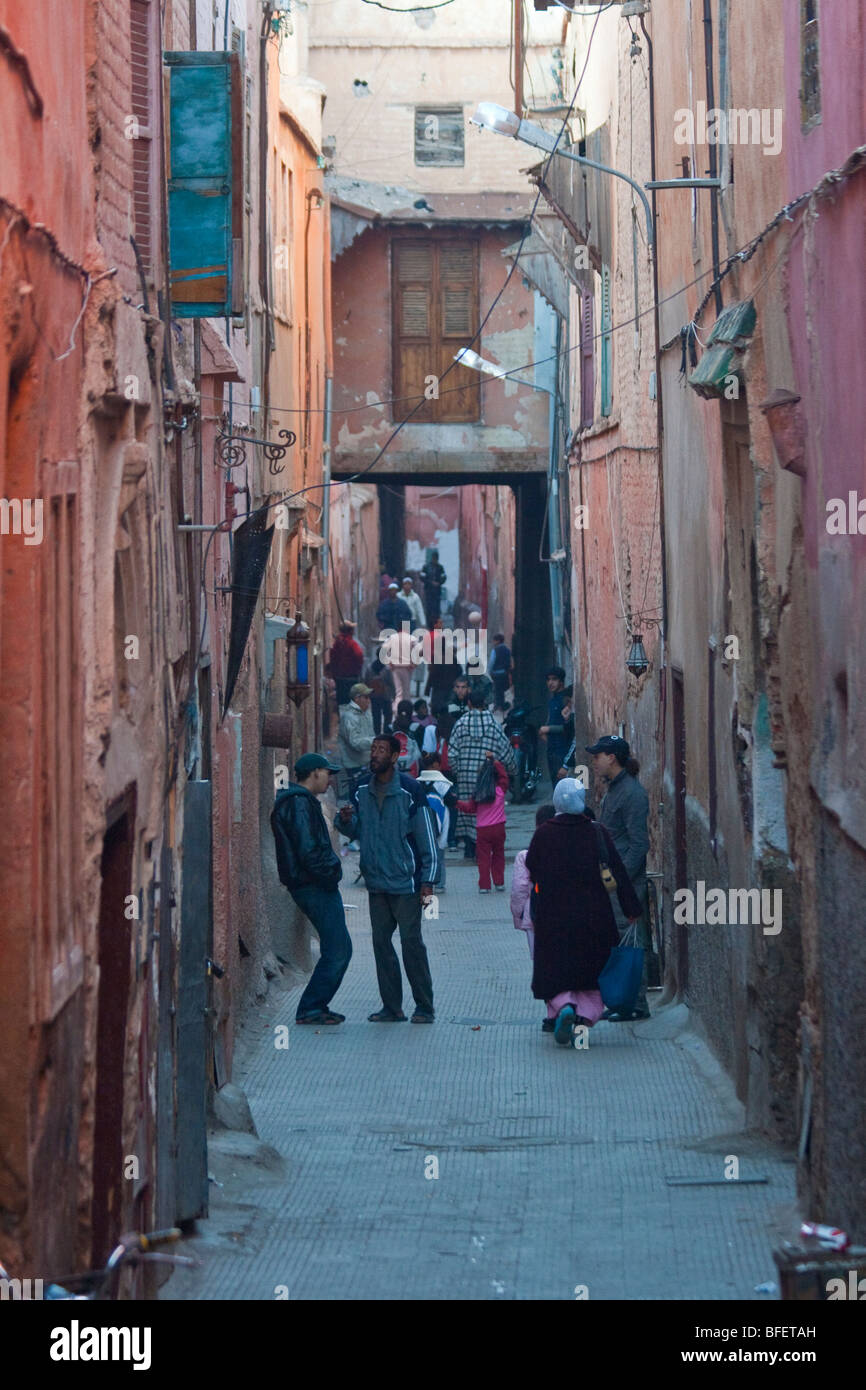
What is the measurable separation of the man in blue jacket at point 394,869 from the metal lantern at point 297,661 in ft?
10.2

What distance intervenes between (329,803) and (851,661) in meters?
12.7

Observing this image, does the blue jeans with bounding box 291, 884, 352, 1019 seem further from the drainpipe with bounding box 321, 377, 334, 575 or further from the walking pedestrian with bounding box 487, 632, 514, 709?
the walking pedestrian with bounding box 487, 632, 514, 709

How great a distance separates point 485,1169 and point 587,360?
40.8ft

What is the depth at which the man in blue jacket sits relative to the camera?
1087 centimetres

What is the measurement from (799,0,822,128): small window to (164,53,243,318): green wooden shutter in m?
2.56

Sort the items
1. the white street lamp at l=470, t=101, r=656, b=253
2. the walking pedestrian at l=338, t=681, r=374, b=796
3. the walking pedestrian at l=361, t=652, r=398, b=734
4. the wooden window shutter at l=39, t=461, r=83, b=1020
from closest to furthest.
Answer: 1. the wooden window shutter at l=39, t=461, r=83, b=1020
2. the white street lamp at l=470, t=101, r=656, b=253
3. the walking pedestrian at l=338, t=681, r=374, b=796
4. the walking pedestrian at l=361, t=652, r=398, b=734

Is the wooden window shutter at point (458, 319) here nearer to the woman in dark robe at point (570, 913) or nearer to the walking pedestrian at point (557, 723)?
the walking pedestrian at point (557, 723)

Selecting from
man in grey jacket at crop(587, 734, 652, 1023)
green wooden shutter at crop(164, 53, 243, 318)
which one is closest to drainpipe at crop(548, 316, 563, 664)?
man in grey jacket at crop(587, 734, 652, 1023)

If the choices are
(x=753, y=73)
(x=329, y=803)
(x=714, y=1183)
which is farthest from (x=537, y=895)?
(x=329, y=803)

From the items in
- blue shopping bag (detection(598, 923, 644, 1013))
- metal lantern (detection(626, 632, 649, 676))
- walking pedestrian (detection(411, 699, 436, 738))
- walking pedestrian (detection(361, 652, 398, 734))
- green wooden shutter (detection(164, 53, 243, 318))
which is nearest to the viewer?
green wooden shutter (detection(164, 53, 243, 318))

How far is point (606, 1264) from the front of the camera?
634 centimetres

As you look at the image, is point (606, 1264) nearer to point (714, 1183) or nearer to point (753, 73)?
point (714, 1183)

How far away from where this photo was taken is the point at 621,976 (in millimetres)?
10391

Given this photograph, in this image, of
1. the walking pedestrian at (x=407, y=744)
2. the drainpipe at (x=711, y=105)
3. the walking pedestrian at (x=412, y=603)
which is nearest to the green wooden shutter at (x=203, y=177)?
the drainpipe at (x=711, y=105)
